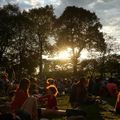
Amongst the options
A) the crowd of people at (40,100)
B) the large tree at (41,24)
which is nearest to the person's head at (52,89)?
the crowd of people at (40,100)

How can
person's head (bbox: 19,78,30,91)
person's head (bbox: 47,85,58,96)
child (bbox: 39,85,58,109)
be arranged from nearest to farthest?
person's head (bbox: 19,78,30,91)
person's head (bbox: 47,85,58,96)
child (bbox: 39,85,58,109)

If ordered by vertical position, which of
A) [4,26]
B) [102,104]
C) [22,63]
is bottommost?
[102,104]

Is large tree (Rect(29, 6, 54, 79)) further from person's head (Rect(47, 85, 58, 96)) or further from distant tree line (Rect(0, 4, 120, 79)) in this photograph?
person's head (Rect(47, 85, 58, 96))

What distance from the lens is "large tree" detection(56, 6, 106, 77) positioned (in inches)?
2640

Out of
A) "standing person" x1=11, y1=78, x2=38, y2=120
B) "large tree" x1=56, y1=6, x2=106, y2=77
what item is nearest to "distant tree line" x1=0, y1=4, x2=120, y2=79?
"large tree" x1=56, y1=6, x2=106, y2=77

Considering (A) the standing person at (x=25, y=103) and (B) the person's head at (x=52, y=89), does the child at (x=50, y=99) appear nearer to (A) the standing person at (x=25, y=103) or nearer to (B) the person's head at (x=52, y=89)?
(B) the person's head at (x=52, y=89)

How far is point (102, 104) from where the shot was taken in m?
25.2

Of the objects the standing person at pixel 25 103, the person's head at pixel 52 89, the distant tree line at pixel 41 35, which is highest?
the distant tree line at pixel 41 35

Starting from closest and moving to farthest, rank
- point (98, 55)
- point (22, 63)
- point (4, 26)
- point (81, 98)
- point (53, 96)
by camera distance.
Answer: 1. point (53, 96)
2. point (81, 98)
3. point (4, 26)
4. point (22, 63)
5. point (98, 55)

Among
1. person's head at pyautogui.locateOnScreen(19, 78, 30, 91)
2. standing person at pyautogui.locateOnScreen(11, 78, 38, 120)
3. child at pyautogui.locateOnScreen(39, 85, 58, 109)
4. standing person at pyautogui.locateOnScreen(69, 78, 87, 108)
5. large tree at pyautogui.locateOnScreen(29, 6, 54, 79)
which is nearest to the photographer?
standing person at pyautogui.locateOnScreen(11, 78, 38, 120)

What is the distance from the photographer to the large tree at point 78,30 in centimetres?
6706

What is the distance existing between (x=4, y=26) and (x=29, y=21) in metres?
4.14

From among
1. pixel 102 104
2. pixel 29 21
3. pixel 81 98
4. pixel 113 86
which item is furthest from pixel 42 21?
pixel 81 98

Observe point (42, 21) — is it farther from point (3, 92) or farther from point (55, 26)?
point (3, 92)
